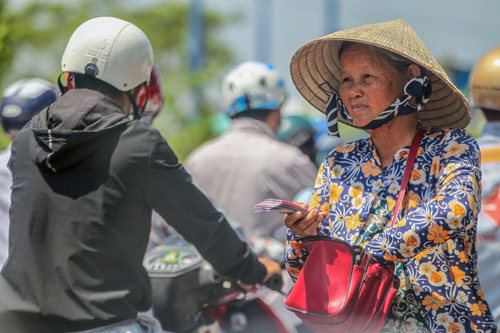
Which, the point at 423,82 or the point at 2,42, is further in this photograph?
the point at 2,42

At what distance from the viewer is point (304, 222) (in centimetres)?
289

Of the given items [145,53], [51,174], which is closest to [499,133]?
[145,53]

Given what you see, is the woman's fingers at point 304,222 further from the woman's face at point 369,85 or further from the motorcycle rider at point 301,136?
the motorcycle rider at point 301,136

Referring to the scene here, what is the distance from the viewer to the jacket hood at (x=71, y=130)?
2832 millimetres

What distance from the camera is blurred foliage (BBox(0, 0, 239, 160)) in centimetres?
1169

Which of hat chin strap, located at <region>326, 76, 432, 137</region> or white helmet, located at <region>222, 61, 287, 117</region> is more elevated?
hat chin strap, located at <region>326, 76, 432, 137</region>

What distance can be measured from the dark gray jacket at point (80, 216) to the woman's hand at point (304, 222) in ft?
1.65

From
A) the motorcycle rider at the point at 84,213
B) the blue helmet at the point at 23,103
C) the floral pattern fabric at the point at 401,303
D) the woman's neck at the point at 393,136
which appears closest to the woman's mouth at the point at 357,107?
the woman's neck at the point at 393,136

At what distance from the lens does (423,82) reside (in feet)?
10.1

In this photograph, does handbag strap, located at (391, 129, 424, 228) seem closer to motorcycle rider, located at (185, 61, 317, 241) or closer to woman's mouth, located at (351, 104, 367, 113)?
woman's mouth, located at (351, 104, 367, 113)

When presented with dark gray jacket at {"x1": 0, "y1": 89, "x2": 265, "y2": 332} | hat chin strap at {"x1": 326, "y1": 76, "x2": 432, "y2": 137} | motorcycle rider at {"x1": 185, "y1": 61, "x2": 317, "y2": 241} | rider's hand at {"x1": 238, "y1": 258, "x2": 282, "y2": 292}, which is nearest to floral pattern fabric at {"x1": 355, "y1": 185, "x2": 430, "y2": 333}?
hat chin strap at {"x1": 326, "y1": 76, "x2": 432, "y2": 137}

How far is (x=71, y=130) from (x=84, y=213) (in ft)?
1.03

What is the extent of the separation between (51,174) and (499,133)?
2660mm

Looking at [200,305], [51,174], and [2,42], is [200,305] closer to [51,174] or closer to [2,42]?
[51,174]
